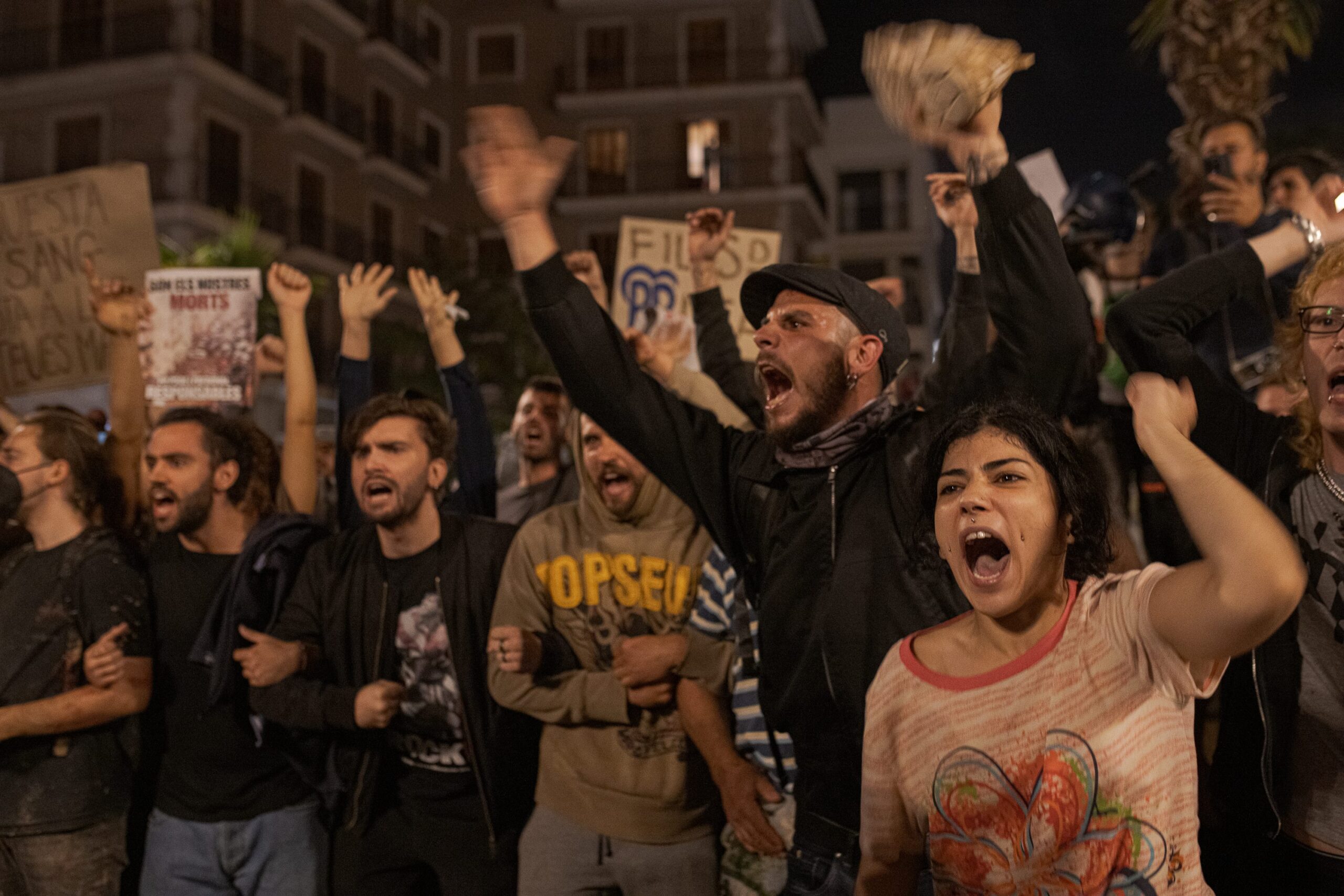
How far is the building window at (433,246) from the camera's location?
25188 millimetres

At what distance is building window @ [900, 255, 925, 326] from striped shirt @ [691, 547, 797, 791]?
1202 inches

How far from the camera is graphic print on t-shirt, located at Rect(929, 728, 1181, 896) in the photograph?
6.18 ft

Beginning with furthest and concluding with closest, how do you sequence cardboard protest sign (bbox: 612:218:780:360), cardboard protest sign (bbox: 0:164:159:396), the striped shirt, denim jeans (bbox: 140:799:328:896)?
cardboard protest sign (bbox: 612:218:780:360) < cardboard protest sign (bbox: 0:164:159:396) < denim jeans (bbox: 140:799:328:896) < the striped shirt

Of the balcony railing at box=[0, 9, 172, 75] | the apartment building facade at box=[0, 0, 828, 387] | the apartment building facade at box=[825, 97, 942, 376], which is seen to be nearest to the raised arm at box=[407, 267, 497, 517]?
the apartment building facade at box=[0, 0, 828, 387]

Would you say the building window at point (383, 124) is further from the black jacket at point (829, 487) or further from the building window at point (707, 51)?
the black jacket at point (829, 487)

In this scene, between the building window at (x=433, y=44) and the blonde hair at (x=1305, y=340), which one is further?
the building window at (x=433, y=44)

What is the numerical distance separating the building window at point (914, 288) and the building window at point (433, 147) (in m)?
13.5

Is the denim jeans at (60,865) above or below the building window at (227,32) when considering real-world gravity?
below

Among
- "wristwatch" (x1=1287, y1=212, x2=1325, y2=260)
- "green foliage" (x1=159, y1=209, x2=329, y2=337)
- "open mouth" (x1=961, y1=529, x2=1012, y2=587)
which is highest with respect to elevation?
"green foliage" (x1=159, y1=209, x2=329, y2=337)

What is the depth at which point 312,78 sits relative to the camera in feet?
89.0

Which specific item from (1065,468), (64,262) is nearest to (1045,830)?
(1065,468)

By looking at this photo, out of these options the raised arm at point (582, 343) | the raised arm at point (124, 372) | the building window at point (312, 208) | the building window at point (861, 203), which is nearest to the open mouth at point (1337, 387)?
the raised arm at point (582, 343)

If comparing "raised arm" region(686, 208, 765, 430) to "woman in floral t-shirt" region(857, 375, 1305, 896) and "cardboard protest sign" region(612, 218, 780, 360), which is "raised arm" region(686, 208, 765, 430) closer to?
"cardboard protest sign" region(612, 218, 780, 360)

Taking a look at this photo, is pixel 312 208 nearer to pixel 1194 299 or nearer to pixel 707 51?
pixel 707 51
